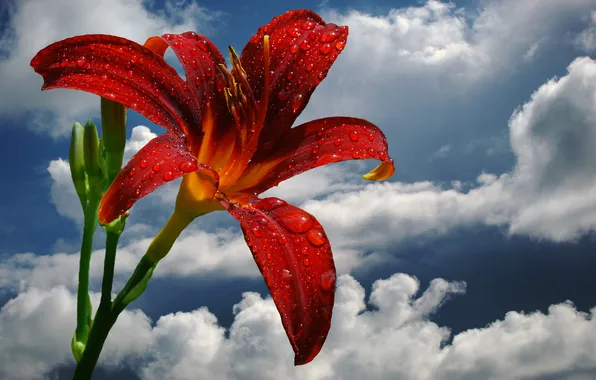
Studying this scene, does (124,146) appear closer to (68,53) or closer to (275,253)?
(68,53)

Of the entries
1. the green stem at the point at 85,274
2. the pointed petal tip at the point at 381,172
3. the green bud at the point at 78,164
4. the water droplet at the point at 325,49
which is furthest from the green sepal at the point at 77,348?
the water droplet at the point at 325,49

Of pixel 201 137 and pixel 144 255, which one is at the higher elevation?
pixel 201 137

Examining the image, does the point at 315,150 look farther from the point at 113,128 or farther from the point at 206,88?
the point at 113,128

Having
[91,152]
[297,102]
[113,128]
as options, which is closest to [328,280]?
[297,102]

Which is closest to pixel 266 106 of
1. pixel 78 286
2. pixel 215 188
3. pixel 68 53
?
pixel 215 188

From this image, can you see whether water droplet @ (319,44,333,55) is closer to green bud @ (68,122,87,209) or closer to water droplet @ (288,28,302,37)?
water droplet @ (288,28,302,37)

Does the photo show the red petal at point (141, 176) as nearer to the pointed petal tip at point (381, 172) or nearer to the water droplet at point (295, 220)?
the water droplet at point (295, 220)

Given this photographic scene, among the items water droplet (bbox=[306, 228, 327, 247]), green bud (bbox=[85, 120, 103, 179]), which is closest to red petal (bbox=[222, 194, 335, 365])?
water droplet (bbox=[306, 228, 327, 247])
